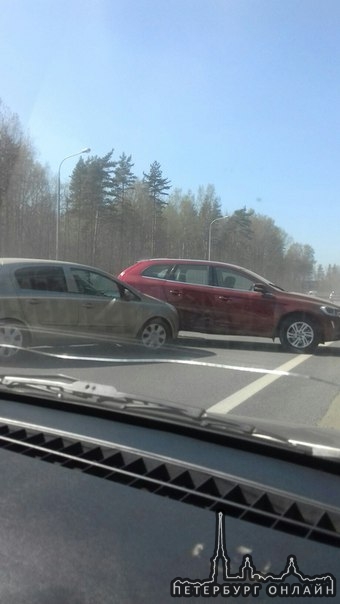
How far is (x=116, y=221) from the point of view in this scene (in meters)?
55.9

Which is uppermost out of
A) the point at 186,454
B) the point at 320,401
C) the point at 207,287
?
the point at 207,287

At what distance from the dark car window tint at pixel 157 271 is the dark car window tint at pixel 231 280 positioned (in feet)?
3.65

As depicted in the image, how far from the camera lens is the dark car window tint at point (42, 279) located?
9.40 meters

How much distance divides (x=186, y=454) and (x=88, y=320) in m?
7.27

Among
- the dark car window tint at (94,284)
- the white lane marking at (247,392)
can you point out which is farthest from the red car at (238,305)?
the dark car window tint at (94,284)

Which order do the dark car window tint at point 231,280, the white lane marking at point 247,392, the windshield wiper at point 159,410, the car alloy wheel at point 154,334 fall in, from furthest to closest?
the dark car window tint at point 231,280
the car alloy wheel at point 154,334
the white lane marking at point 247,392
the windshield wiper at point 159,410

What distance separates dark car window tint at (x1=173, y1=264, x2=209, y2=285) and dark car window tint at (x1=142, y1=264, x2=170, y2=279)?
0.80 ft

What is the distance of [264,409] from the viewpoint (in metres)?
6.09

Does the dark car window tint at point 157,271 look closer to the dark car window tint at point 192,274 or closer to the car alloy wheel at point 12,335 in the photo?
the dark car window tint at point 192,274

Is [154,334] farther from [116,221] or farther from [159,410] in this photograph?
[116,221]

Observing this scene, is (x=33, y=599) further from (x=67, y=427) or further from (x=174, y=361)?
(x=174, y=361)

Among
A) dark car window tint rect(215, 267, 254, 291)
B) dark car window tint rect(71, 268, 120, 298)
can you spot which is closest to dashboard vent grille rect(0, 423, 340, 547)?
dark car window tint rect(71, 268, 120, 298)

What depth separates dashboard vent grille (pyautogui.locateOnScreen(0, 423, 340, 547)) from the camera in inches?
86.6

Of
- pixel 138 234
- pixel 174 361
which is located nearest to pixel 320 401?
pixel 174 361
